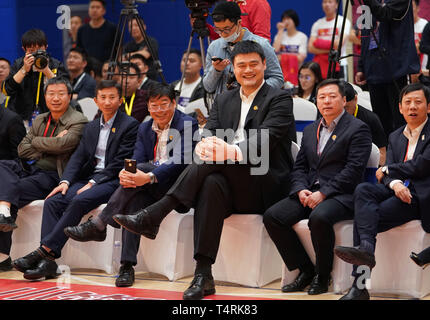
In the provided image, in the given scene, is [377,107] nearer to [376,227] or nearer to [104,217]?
[376,227]

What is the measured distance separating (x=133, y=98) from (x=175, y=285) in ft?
6.13

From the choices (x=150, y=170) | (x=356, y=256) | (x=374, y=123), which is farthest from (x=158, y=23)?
(x=356, y=256)

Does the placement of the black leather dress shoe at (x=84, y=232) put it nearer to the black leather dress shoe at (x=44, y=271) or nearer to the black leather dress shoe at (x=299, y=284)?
the black leather dress shoe at (x=44, y=271)

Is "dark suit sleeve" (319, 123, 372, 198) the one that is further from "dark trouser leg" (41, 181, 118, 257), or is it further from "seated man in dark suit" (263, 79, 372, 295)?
"dark trouser leg" (41, 181, 118, 257)

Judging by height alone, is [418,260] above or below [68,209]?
below

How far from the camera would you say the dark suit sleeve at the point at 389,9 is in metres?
A: 4.93

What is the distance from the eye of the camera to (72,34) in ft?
29.2

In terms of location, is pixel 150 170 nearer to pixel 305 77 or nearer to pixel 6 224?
pixel 6 224

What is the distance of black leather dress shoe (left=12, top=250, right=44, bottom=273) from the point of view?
444 cm

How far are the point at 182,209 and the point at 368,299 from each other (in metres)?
1.21

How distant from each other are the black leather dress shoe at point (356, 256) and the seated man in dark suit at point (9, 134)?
2721 mm

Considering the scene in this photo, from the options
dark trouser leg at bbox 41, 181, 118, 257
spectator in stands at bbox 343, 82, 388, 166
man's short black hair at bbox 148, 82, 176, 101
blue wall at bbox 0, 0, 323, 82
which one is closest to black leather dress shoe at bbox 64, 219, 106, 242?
dark trouser leg at bbox 41, 181, 118, 257

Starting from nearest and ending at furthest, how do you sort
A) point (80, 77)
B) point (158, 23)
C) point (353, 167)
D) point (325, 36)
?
point (353, 167) < point (80, 77) < point (325, 36) < point (158, 23)

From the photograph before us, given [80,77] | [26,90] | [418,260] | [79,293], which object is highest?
[80,77]
